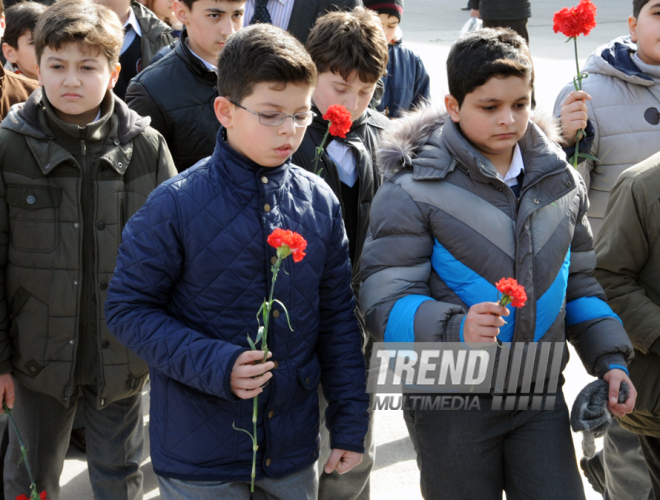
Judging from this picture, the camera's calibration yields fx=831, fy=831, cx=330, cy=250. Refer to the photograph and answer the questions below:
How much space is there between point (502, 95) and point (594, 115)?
1417mm

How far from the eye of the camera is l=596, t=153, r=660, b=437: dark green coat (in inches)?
114

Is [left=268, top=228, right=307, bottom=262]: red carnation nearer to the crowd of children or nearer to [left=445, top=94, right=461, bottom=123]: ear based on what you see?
the crowd of children

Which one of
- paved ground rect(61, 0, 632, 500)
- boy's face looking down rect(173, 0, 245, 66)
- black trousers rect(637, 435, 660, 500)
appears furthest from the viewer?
paved ground rect(61, 0, 632, 500)

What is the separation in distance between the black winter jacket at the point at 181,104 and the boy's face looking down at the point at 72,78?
438 millimetres

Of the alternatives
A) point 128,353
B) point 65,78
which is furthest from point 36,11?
point 128,353

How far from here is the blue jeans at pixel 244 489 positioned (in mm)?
2334

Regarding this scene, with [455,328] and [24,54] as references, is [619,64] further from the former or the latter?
[24,54]

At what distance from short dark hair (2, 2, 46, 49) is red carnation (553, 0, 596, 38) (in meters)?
2.80

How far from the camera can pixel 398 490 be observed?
387 centimetres

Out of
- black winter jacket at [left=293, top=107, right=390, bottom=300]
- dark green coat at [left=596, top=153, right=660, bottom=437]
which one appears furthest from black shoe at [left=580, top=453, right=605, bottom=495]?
black winter jacket at [left=293, top=107, right=390, bottom=300]

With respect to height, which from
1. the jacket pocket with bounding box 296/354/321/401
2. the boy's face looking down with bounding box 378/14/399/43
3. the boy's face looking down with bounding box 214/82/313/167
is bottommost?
the jacket pocket with bounding box 296/354/321/401

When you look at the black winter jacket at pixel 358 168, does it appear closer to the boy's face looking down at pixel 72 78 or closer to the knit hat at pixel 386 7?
the boy's face looking down at pixel 72 78

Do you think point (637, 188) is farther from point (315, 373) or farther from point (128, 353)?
point (128, 353)

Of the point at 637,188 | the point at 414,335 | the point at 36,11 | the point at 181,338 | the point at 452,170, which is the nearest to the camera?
the point at 181,338
